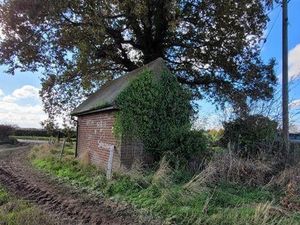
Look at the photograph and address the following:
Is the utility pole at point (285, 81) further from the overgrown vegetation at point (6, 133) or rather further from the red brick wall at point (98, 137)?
the overgrown vegetation at point (6, 133)

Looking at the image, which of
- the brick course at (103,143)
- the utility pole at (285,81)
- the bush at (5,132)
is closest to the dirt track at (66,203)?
the brick course at (103,143)

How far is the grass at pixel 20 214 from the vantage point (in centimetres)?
748

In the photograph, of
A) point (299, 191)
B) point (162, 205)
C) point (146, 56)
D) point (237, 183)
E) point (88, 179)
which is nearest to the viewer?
point (162, 205)

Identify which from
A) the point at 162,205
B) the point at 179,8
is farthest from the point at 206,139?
the point at 179,8

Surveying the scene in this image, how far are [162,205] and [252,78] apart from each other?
15.8 meters

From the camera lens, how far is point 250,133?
650 inches

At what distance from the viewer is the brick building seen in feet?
48.6

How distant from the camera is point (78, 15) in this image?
22.2 m

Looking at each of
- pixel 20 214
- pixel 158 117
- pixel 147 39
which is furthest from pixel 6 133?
pixel 20 214

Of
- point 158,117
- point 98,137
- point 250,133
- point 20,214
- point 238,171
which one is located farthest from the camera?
point 98,137

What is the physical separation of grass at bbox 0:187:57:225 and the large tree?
1295cm

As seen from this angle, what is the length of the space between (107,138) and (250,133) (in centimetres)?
575

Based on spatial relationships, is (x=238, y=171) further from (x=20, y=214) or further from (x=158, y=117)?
(x=20, y=214)

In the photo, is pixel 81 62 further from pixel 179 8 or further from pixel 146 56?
pixel 179 8
